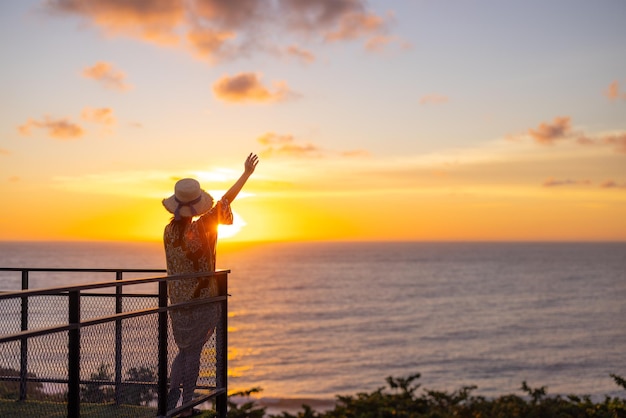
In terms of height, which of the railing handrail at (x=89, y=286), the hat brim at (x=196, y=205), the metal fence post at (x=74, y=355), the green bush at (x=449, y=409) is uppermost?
the hat brim at (x=196, y=205)

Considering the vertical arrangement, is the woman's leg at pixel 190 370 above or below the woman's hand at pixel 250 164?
below

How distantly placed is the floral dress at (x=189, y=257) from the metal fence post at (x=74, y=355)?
1499 millimetres

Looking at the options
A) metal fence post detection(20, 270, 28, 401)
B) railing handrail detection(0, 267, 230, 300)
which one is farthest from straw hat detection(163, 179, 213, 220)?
metal fence post detection(20, 270, 28, 401)

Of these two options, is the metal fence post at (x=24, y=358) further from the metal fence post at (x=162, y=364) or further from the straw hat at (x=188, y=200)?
the straw hat at (x=188, y=200)

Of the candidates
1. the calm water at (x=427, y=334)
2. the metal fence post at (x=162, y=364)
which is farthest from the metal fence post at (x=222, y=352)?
the calm water at (x=427, y=334)

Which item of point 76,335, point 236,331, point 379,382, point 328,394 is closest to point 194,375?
point 76,335

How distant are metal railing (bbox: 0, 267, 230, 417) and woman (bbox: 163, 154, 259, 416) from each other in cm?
10

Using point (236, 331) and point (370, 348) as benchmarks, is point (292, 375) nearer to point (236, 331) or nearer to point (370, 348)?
point (370, 348)

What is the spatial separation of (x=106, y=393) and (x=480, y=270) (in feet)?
468

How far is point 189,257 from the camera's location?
680 cm

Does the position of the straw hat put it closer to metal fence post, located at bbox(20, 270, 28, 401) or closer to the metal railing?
the metal railing

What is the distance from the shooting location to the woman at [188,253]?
6.70 m

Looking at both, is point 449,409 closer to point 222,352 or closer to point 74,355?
point 222,352

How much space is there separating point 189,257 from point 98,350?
1.33 metres
